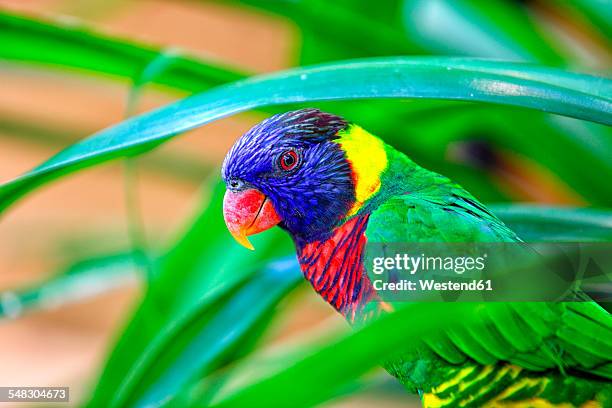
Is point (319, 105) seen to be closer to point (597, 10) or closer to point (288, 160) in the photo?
point (288, 160)

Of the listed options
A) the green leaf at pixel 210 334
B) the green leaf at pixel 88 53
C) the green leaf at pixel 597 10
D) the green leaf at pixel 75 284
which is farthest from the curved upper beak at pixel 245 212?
the green leaf at pixel 597 10

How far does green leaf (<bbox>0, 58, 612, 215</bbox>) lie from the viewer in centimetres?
35

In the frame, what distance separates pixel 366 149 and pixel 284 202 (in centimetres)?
6

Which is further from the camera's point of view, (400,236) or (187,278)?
(187,278)

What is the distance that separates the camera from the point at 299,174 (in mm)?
396

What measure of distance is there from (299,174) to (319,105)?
20 cm

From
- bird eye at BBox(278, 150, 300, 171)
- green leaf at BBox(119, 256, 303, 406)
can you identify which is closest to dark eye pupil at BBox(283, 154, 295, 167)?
bird eye at BBox(278, 150, 300, 171)

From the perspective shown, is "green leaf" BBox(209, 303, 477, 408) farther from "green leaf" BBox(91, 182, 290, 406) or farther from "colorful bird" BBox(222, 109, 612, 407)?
"green leaf" BBox(91, 182, 290, 406)

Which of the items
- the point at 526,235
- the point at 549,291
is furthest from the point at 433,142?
the point at 549,291

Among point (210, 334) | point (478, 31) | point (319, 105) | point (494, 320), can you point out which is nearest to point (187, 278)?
point (210, 334)

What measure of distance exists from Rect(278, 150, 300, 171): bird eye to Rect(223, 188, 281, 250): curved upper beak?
0.02 m

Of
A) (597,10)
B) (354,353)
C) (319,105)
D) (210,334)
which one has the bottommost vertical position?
(354,353)

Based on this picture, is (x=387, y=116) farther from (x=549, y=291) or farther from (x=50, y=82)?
(x=50, y=82)

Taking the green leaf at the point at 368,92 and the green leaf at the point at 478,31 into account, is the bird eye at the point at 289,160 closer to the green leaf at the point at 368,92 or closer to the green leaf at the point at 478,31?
the green leaf at the point at 368,92
